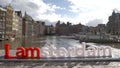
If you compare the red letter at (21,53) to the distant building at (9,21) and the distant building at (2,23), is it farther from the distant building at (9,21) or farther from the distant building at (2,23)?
the distant building at (9,21)

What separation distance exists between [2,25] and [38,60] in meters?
113

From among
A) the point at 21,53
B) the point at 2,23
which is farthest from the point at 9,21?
the point at 21,53

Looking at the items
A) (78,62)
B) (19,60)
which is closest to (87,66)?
(78,62)

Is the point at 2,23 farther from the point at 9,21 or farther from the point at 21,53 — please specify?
the point at 21,53

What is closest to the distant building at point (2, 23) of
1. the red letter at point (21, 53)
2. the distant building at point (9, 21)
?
the distant building at point (9, 21)

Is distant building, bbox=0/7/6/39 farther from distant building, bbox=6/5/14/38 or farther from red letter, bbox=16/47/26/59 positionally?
red letter, bbox=16/47/26/59

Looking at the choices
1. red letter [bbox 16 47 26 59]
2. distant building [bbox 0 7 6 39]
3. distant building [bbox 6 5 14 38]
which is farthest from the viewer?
distant building [bbox 6 5 14 38]

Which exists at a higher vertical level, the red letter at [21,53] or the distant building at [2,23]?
the distant building at [2,23]

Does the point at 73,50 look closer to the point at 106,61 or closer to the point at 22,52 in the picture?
the point at 106,61

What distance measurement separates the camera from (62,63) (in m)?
21.9

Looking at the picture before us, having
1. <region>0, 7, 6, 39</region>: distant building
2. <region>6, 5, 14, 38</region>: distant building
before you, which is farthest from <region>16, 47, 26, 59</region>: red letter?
<region>6, 5, 14, 38</region>: distant building

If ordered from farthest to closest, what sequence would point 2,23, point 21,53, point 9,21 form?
point 9,21, point 2,23, point 21,53

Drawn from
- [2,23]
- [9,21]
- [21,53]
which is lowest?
[21,53]

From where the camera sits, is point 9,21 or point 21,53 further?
point 9,21
